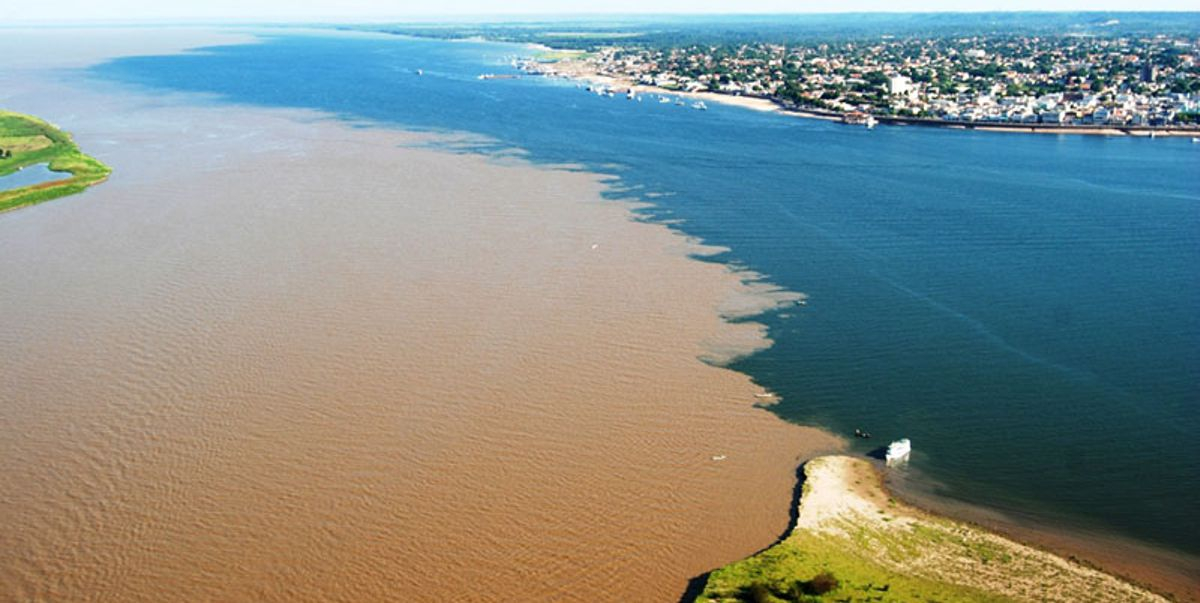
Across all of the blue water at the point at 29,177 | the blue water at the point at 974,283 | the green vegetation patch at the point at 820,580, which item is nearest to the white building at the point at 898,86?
the blue water at the point at 974,283

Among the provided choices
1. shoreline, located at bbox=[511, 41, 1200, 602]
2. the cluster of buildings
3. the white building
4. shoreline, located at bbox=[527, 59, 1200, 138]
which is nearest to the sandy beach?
shoreline, located at bbox=[511, 41, 1200, 602]

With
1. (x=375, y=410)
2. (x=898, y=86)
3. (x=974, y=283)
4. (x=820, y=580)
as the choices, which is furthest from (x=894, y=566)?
(x=898, y=86)

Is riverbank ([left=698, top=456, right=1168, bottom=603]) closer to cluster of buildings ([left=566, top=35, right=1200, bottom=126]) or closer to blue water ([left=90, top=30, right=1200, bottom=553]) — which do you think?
blue water ([left=90, top=30, right=1200, bottom=553])

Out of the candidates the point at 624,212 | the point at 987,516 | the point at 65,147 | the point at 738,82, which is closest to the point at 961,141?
the point at 624,212

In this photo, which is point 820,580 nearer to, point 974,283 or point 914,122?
point 974,283

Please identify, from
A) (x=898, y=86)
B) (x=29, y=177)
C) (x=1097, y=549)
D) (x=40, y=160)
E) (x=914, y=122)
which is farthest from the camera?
(x=898, y=86)

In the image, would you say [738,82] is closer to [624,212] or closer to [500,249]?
[624,212]
